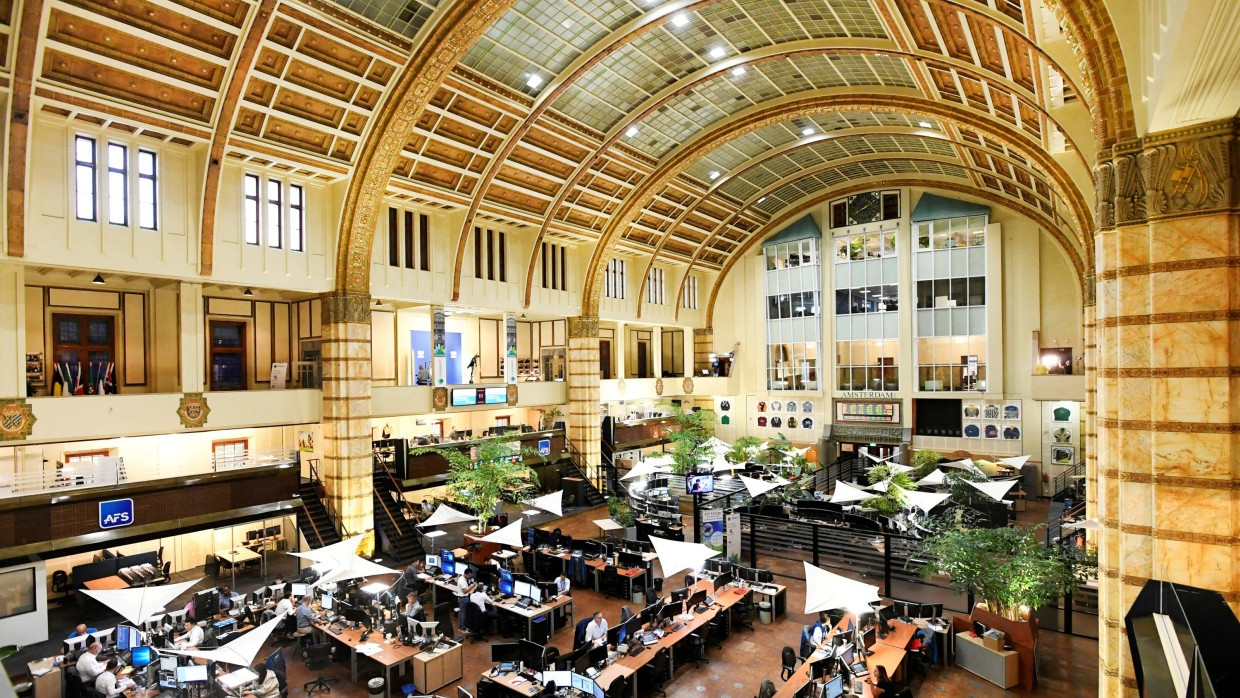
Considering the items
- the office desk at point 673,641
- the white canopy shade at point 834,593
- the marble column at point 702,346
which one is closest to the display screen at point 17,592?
the office desk at point 673,641

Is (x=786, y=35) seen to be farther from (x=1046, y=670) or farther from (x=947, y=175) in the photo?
(x=1046, y=670)

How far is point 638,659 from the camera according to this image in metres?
11.6

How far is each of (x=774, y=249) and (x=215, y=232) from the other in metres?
29.1

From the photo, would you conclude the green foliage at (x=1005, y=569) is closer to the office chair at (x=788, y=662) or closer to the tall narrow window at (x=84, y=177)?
the office chair at (x=788, y=662)

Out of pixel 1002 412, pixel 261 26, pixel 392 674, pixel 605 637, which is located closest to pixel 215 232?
pixel 261 26

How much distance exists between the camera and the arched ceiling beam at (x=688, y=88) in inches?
688

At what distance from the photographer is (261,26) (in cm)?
1470

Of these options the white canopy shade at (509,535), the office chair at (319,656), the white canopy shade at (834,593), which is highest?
the white canopy shade at (834,593)

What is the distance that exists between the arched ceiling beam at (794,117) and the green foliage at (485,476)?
10019mm

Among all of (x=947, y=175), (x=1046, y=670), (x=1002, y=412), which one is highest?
(x=947, y=175)

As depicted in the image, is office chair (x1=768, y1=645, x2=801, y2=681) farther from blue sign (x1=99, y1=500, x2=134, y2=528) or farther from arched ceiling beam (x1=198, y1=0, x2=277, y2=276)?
arched ceiling beam (x1=198, y1=0, x2=277, y2=276)

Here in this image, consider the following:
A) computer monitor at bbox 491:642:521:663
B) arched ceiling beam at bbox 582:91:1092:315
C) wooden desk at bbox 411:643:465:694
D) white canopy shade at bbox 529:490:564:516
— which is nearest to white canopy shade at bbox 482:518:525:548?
white canopy shade at bbox 529:490:564:516

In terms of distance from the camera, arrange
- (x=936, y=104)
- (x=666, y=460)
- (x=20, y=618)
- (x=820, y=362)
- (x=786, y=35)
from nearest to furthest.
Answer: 1. (x=20, y=618)
2. (x=786, y=35)
3. (x=936, y=104)
4. (x=666, y=460)
5. (x=820, y=362)

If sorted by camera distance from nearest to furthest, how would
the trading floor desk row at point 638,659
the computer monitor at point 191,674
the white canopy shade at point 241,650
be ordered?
the white canopy shade at point 241,650, the computer monitor at point 191,674, the trading floor desk row at point 638,659
